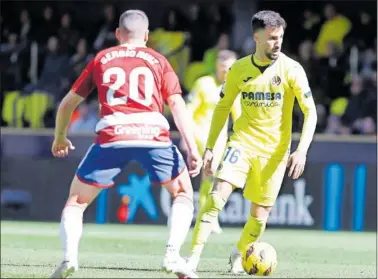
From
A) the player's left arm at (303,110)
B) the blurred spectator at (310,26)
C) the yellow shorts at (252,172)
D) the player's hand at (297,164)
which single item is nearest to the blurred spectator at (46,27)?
the blurred spectator at (310,26)

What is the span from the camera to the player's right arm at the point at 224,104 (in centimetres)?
1030

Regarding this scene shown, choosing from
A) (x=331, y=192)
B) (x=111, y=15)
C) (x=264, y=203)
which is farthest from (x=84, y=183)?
(x=111, y=15)

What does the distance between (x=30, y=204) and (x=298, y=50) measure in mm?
6248

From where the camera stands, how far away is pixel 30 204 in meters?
18.8

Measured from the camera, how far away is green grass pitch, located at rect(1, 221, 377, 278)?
1045 centimetres

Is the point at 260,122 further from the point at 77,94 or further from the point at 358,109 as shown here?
the point at 358,109

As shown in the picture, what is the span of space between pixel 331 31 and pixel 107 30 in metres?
4.40

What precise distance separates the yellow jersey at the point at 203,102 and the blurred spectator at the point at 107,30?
24.6 feet

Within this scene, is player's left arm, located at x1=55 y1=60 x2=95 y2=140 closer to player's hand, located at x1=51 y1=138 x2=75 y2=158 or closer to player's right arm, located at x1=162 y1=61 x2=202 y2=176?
player's hand, located at x1=51 y1=138 x2=75 y2=158

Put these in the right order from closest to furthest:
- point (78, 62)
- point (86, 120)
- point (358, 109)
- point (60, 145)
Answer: point (60, 145) → point (358, 109) → point (86, 120) → point (78, 62)

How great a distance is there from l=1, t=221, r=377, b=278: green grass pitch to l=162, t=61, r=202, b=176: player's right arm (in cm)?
128

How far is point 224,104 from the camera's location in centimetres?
1038

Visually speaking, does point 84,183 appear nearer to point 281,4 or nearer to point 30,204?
point 30,204

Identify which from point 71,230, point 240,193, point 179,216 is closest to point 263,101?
point 179,216
